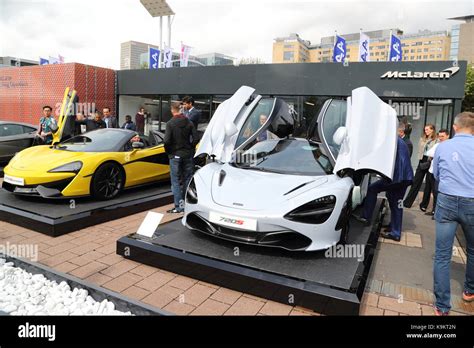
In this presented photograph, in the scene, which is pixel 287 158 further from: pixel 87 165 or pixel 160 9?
pixel 160 9

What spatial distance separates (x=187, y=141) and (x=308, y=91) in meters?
6.79

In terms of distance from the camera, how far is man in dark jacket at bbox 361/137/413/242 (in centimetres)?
482

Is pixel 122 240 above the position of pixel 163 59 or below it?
below

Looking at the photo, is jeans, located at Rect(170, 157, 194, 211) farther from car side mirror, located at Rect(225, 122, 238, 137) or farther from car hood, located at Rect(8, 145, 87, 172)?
car hood, located at Rect(8, 145, 87, 172)

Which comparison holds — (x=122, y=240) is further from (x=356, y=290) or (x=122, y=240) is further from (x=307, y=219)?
(x=356, y=290)

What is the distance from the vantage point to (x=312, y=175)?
4074 mm

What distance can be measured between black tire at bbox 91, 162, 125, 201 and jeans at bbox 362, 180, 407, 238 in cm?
403

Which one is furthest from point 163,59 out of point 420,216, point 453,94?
point 420,216

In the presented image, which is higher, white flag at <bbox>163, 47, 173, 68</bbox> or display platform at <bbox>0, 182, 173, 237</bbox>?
white flag at <bbox>163, 47, 173, 68</bbox>

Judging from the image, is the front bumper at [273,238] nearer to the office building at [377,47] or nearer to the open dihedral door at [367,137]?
the open dihedral door at [367,137]

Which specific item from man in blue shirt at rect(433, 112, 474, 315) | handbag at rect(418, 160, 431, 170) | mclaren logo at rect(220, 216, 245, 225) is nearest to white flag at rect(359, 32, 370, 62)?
handbag at rect(418, 160, 431, 170)

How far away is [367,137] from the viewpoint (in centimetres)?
416

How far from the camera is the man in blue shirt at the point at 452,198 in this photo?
9.55 feet

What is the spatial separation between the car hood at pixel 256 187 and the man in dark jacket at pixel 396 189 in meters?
1.44
